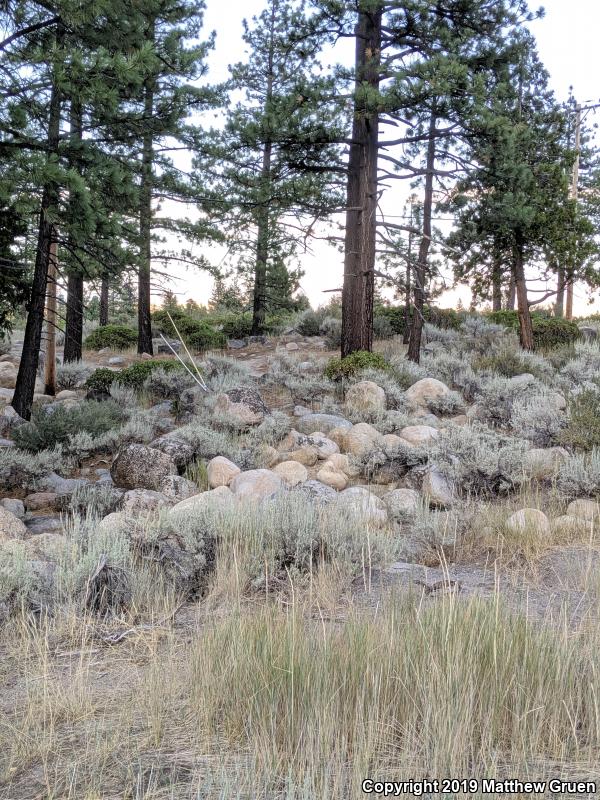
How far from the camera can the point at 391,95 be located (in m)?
11.8

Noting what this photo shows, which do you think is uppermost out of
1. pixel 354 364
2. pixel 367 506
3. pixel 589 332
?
pixel 589 332

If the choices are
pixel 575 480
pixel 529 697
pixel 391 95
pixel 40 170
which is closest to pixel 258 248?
pixel 391 95

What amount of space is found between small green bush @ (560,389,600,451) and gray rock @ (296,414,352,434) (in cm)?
319

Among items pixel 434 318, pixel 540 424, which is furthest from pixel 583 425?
pixel 434 318

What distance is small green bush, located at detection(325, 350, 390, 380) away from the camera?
1347 centimetres

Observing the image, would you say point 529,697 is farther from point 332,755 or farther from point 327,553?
point 327,553

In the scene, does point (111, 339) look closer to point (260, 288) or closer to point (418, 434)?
point (260, 288)

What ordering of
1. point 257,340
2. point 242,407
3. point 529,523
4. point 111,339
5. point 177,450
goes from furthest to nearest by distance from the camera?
point 111,339, point 257,340, point 242,407, point 177,450, point 529,523

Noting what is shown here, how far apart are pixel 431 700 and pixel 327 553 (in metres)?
2.48

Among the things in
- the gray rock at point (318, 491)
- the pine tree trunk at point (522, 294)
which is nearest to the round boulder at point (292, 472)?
the gray rock at point (318, 491)

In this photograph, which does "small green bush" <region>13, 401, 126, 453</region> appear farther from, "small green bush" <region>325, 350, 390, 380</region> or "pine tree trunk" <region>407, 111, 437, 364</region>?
"pine tree trunk" <region>407, 111, 437, 364</region>

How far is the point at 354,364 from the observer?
13531 mm

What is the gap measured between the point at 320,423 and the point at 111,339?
555 inches

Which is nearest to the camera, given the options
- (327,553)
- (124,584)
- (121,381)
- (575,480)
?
(124,584)
